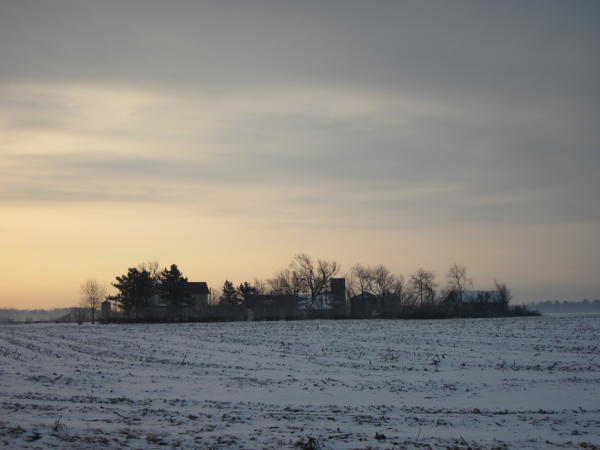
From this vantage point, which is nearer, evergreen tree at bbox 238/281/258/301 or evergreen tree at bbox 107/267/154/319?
evergreen tree at bbox 107/267/154/319

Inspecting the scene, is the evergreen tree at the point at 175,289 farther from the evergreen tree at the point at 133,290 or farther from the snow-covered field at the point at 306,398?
the snow-covered field at the point at 306,398

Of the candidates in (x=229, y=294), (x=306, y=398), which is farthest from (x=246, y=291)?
(x=306, y=398)

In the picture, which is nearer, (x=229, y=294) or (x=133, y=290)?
(x=133, y=290)

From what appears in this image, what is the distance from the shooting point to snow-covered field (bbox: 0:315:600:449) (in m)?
10.2

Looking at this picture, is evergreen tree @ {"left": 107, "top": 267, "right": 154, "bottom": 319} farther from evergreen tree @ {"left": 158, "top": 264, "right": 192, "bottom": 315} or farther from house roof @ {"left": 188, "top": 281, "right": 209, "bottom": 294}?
house roof @ {"left": 188, "top": 281, "right": 209, "bottom": 294}

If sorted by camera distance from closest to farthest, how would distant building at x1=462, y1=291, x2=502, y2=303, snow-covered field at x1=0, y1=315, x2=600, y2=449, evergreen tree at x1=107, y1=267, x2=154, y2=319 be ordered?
snow-covered field at x1=0, y1=315, x2=600, y2=449 < evergreen tree at x1=107, y1=267, x2=154, y2=319 < distant building at x1=462, y1=291, x2=502, y2=303

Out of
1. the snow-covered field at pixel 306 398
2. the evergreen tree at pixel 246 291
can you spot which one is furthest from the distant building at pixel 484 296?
the snow-covered field at pixel 306 398

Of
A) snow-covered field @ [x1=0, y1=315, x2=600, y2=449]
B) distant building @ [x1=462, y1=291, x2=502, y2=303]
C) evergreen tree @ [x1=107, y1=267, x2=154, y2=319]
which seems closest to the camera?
snow-covered field @ [x1=0, y1=315, x2=600, y2=449]

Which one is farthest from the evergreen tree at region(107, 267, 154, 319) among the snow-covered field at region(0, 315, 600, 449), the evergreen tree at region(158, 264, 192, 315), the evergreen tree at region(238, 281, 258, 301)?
the snow-covered field at region(0, 315, 600, 449)

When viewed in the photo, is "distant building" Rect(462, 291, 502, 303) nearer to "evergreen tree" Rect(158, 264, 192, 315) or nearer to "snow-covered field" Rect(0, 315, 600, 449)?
"evergreen tree" Rect(158, 264, 192, 315)

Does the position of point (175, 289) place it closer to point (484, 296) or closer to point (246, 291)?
point (246, 291)

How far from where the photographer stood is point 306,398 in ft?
49.5

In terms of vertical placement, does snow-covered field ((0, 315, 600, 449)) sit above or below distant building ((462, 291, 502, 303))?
below

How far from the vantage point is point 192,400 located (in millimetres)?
14570
